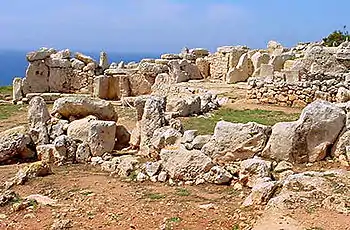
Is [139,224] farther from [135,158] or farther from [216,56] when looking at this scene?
[216,56]

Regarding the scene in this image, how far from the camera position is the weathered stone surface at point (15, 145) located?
11492 millimetres

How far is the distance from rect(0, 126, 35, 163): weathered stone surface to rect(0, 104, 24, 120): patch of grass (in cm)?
751

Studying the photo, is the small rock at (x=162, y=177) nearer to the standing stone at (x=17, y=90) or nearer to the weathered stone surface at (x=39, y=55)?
the standing stone at (x=17, y=90)

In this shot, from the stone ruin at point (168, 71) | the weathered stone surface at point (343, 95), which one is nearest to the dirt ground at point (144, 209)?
the weathered stone surface at point (343, 95)

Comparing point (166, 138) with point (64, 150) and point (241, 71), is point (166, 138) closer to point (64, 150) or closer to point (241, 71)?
point (64, 150)

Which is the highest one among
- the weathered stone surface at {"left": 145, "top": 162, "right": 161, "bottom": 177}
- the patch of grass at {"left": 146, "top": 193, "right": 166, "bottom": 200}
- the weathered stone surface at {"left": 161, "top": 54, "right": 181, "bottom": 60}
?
the weathered stone surface at {"left": 161, "top": 54, "right": 181, "bottom": 60}

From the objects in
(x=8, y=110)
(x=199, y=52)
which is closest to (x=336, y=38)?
(x=199, y=52)

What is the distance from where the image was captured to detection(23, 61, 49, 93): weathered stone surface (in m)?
25.2

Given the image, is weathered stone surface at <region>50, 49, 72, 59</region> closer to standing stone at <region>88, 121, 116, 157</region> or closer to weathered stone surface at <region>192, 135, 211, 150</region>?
standing stone at <region>88, 121, 116, 157</region>

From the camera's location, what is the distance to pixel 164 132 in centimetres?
1095

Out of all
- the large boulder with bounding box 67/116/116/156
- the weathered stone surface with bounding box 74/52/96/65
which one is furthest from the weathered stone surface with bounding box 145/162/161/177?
the weathered stone surface with bounding box 74/52/96/65

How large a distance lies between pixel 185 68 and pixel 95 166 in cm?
1810

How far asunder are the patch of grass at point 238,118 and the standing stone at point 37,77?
1096cm

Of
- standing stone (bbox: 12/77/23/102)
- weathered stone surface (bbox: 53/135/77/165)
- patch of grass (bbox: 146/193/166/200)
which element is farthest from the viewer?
standing stone (bbox: 12/77/23/102)
